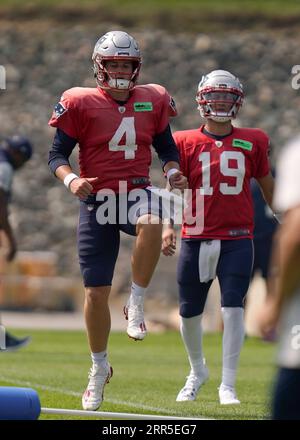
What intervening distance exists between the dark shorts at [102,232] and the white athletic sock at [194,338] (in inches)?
37.2

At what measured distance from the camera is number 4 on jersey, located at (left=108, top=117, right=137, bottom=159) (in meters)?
7.73

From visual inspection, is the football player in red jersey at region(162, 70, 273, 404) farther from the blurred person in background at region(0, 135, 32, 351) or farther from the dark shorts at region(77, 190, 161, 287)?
the blurred person in background at region(0, 135, 32, 351)

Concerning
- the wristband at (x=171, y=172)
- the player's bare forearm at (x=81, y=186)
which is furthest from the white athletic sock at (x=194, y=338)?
the player's bare forearm at (x=81, y=186)

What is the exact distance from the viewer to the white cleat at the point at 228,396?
8148mm

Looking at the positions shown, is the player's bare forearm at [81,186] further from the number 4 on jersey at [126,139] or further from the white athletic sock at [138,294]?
the white athletic sock at [138,294]

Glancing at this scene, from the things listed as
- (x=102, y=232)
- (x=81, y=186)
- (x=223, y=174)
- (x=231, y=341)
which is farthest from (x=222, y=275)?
(x=81, y=186)

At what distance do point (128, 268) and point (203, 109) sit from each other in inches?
545

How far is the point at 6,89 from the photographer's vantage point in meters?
27.8

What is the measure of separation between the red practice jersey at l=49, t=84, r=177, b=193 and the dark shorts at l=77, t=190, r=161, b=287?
115 mm

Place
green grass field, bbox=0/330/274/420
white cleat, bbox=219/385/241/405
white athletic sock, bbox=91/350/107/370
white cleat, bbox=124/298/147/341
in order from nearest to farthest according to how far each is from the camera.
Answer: white cleat, bbox=124/298/147/341, white athletic sock, bbox=91/350/107/370, green grass field, bbox=0/330/274/420, white cleat, bbox=219/385/241/405

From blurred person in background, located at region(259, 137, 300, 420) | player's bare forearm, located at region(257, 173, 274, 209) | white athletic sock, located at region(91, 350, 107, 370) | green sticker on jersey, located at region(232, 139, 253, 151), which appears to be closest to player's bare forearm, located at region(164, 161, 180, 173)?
green sticker on jersey, located at region(232, 139, 253, 151)
